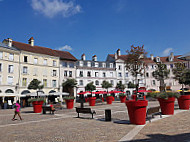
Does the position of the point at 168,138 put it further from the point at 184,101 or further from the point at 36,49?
the point at 36,49

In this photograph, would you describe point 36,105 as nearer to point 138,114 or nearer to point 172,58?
point 138,114

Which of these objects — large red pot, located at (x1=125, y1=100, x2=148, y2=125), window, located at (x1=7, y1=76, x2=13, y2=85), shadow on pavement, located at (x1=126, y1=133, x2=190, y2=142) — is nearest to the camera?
shadow on pavement, located at (x1=126, y1=133, x2=190, y2=142)

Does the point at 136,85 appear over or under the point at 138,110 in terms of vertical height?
over

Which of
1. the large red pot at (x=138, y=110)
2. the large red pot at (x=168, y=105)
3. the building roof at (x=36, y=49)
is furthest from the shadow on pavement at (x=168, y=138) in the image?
the building roof at (x=36, y=49)

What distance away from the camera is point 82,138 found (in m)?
5.96

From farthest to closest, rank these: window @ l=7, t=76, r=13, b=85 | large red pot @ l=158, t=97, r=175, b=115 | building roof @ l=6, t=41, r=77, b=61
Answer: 1. building roof @ l=6, t=41, r=77, b=61
2. window @ l=7, t=76, r=13, b=85
3. large red pot @ l=158, t=97, r=175, b=115

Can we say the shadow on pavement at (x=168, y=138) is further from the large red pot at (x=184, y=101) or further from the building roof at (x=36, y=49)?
the building roof at (x=36, y=49)

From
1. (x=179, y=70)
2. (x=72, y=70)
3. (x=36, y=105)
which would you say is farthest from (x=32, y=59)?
(x=179, y=70)

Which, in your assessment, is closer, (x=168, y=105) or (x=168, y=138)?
(x=168, y=138)

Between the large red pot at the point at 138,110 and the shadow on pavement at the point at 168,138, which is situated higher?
the large red pot at the point at 138,110

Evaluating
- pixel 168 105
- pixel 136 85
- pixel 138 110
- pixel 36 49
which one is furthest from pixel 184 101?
pixel 36 49

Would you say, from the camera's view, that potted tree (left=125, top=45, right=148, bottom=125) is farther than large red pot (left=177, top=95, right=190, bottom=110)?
No

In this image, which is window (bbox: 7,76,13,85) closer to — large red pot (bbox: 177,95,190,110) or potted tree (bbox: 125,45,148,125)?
potted tree (bbox: 125,45,148,125)

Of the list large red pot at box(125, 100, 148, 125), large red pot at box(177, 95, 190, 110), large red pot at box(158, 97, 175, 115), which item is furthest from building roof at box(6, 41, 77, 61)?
large red pot at box(125, 100, 148, 125)
